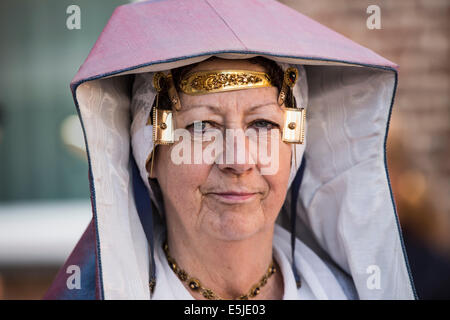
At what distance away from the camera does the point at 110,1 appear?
14.7 ft

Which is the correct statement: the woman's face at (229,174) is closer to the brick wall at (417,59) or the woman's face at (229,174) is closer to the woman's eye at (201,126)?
the woman's eye at (201,126)

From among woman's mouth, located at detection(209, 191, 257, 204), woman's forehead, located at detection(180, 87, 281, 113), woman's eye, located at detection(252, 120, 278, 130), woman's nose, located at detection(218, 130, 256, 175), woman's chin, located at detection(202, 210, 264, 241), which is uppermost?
woman's forehead, located at detection(180, 87, 281, 113)

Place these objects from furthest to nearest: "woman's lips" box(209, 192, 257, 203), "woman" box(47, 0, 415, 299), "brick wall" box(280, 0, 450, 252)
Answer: "brick wall" box(280, 0, 450, 252), "woman's lips" box(209, 192, 257, 203), "woman" box(47, 0, 415, 299)

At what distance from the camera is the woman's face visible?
181 cm

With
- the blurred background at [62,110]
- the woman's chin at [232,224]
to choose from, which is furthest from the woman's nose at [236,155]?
the blurred background at [62,110]

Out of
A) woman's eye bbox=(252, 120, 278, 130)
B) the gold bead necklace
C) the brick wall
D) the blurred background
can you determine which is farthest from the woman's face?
the brick wall

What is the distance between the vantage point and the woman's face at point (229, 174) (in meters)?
1.81

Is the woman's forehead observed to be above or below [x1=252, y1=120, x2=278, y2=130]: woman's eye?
above

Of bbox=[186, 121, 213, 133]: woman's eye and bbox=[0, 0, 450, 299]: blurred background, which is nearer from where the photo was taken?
bbox=[186, 121, 213, 133]: woman's eye

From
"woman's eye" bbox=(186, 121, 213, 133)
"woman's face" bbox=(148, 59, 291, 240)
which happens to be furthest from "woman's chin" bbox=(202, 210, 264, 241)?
"woman's eye" bbox=(186, 121, 213, 133)

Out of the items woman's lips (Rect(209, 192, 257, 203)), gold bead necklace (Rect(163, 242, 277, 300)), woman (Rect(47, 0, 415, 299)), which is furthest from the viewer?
gold bead necklace (Rect(163, 242, 277, 300))

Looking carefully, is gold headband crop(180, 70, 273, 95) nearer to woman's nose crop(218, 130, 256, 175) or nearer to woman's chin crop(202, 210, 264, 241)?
woman's nose crop(218, 130, 256, 175)
